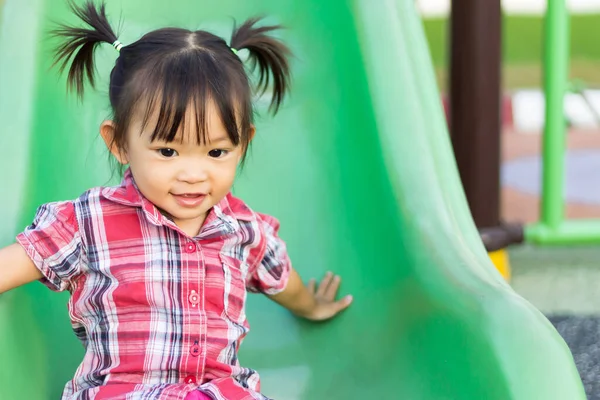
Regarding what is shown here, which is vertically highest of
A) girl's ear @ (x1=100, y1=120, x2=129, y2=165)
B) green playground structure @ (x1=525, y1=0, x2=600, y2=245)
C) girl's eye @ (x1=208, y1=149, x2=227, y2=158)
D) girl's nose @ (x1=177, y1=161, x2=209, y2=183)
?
girl's ear @ (x1=100, y1=120, x2=129, y2=165)

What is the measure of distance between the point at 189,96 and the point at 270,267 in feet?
1.02

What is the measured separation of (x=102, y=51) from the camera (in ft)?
5.35

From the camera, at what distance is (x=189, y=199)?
113 centimetres

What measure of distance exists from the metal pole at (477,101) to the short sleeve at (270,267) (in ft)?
2.61

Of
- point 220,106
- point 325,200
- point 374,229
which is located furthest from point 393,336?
point 220,106

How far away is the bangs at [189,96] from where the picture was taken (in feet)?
3.58

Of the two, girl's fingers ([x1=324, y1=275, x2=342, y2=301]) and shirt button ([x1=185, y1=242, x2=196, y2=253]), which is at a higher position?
shirt button ([x1=185, y1=242, x2=196, y2=253])

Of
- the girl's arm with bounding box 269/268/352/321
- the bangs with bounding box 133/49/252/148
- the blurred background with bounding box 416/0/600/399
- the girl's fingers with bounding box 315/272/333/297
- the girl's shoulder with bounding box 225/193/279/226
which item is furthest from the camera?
the blurred background with bounding box 416/0/600/399

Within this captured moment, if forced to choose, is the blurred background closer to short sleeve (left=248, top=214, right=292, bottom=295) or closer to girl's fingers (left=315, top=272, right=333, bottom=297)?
girl's fingers (left=315, top=272, right=333, bottom=297)

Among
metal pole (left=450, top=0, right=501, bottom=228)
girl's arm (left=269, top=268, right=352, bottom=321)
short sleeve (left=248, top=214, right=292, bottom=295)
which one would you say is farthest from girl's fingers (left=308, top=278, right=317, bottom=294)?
metal pole (left=450, top=0, right=501, bottom=228)

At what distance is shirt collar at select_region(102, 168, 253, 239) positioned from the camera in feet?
3.81

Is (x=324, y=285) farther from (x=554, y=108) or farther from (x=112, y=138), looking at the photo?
(x=554, y=108)

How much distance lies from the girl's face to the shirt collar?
0.05ft

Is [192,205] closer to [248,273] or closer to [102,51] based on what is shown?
[248,273]
